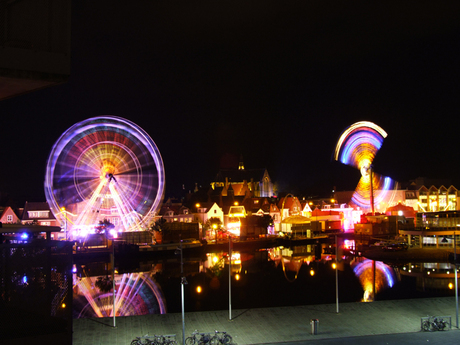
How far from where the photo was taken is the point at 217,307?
62.7 ft

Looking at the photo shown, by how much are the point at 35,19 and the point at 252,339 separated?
10.4 meters

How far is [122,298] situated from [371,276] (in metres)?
15.1

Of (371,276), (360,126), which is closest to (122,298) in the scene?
(371,276)

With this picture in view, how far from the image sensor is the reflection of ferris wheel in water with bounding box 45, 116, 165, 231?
29.0m

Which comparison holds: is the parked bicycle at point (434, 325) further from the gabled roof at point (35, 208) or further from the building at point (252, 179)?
the building at point (252, 179)

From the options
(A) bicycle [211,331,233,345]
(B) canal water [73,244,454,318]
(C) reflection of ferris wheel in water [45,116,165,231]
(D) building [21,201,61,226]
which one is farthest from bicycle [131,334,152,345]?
(D) building [21,201,61,226]

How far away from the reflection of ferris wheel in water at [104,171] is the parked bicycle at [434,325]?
75.1 feet

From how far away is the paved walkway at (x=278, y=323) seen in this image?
12273 mm

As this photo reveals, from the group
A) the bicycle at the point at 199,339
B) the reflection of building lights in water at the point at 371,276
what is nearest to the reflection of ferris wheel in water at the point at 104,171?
the reflection of building lights in water at the point at 371,276

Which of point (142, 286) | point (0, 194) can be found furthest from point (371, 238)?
point (0, 194)

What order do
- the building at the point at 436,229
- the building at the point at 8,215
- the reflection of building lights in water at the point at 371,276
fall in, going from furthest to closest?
the building at the point at 8,215 < the building at the point at 436,229 < the reflection of building lights in water at the point at 371,276

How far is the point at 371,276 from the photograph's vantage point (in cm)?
2691

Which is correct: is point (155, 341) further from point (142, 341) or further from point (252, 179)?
point (252, 179)

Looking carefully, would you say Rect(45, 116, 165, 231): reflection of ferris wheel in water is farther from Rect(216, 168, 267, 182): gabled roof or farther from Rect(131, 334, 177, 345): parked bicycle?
Rect(216, 168, 267, 182): gabled roof
